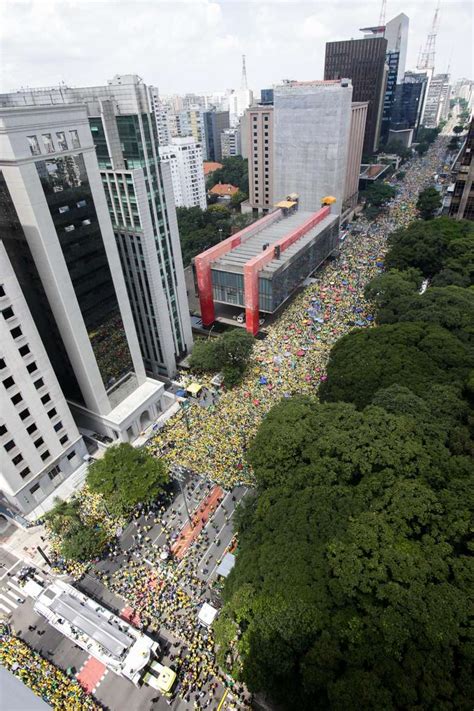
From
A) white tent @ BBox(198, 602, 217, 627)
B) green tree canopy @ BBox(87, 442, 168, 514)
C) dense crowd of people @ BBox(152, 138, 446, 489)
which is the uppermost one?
green tree canopy @ BBox(87, 442, 168, 514)

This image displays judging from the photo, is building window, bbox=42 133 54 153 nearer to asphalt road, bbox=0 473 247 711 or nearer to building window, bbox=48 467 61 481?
building window, bbox=48 467 61 481

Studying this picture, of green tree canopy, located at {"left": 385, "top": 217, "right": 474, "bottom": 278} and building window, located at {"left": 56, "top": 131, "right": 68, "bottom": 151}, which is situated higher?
building window, located at {"left": 56, "top": 131, "right": 68, "bottom": 151}

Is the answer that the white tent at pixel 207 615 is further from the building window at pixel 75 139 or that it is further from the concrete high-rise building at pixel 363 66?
the concrete high-rise building at pixel 363 66

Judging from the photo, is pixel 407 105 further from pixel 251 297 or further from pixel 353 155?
pixel 251 297

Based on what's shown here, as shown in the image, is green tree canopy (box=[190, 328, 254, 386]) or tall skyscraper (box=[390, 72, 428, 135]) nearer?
green tree canopy (box=[190, 328, 254, 386])

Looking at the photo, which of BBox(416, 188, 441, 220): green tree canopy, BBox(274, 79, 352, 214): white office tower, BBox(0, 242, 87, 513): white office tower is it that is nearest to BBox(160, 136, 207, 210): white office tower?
BBox(274, 79, 352, 214): white office tower

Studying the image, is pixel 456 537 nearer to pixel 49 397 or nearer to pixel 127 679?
pixel 127 679
